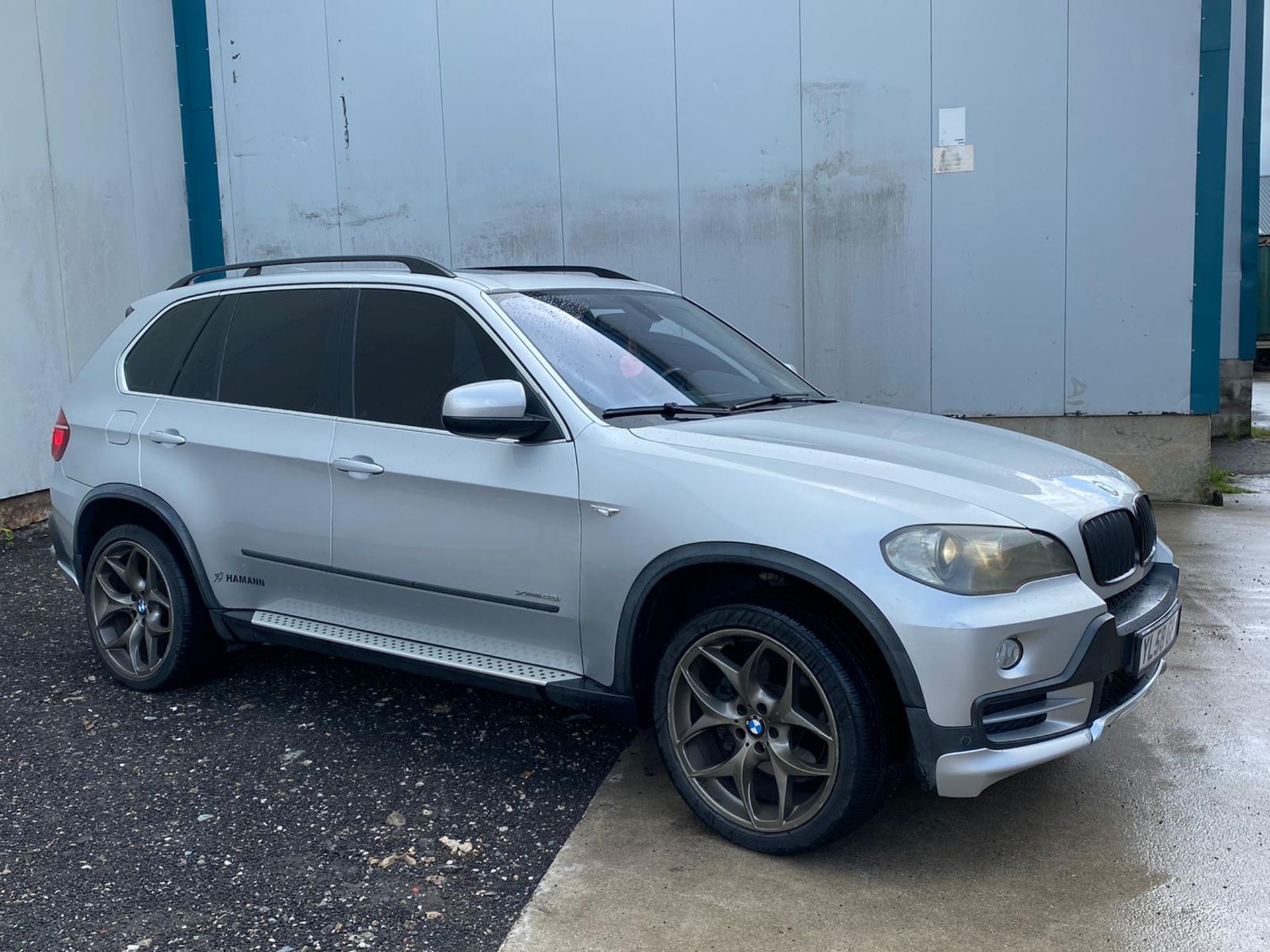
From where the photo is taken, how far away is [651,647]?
11.8 ft

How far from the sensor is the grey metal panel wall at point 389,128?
9359mm

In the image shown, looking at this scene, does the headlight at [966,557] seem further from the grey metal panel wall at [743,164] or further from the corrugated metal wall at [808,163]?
the grey metal panel wall at [743,164]

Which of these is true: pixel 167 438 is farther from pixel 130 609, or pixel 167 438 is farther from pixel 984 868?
pixel 984 868

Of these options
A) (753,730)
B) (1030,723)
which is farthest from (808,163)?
(1030,723)

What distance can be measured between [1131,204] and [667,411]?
19.3 ft

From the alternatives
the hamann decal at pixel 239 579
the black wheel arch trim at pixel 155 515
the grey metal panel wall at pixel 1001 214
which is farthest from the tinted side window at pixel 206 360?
the grey metal panel wall at pixel 1001 214

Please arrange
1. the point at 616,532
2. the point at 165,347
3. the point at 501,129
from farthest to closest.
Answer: the point at 501,129
the point at 165,347
the point at 616,532

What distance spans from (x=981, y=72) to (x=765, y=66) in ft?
5.27

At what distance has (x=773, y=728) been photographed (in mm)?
3301

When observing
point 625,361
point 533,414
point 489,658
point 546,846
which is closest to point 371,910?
point 546,846

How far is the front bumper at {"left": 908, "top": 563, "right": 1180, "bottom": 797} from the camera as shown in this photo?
9.83ft

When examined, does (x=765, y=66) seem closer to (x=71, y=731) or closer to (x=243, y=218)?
(x=243, y=218)

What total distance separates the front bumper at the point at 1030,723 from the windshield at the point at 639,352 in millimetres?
1477

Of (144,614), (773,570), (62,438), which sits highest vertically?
(62,438)
